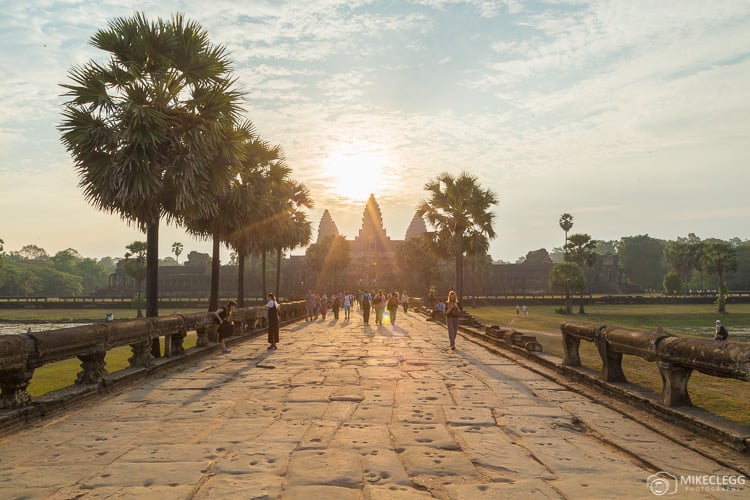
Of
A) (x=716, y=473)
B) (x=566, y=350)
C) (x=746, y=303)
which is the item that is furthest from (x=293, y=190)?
(x=746, y=303)

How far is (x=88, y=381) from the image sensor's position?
7.70 meters

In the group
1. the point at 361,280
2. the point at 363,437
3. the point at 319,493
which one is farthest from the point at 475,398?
the point at 361,280

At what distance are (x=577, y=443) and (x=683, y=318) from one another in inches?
1894

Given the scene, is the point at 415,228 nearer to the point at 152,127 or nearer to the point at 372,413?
the point at 152,127

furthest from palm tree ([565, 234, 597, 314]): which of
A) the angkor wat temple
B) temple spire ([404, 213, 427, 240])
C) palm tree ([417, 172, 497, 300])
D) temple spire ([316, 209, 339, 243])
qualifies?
temple spire ([316, 209, 339, 243])

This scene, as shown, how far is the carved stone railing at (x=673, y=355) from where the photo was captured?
16.8ft

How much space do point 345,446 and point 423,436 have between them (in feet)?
2.66

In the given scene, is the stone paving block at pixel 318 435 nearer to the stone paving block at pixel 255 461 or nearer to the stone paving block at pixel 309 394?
the stone paving block at pixel 255 461

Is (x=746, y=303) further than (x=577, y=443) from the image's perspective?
Yes

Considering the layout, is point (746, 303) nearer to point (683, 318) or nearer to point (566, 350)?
point (683, 318)

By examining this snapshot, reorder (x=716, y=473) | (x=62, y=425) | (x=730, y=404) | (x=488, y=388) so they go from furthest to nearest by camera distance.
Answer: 1. (x=488, y=388)
2. (x=730, y=404)
3. (x=62, y=425)
4. (x=716, y=473)

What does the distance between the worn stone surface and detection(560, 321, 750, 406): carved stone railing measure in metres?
0.50

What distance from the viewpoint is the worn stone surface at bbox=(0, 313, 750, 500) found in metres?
4.06

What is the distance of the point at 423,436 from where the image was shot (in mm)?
5465
